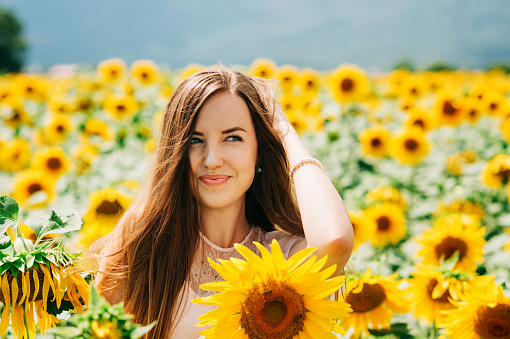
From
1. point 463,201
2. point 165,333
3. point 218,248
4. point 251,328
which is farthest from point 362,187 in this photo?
point 251,328

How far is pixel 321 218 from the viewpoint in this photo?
1.44 m

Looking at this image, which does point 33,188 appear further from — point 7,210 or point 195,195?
point 7,210

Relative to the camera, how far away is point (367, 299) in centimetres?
184

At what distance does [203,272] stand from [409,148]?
258 centimetres

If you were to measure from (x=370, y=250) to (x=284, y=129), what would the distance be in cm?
122

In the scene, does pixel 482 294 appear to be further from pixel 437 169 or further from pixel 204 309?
pixel 437 169

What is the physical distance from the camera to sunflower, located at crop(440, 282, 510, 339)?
150cm

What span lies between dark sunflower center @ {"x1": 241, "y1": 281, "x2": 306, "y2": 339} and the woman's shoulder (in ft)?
1.97

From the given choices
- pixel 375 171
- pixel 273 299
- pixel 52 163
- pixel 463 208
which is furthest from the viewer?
pixel 375 171

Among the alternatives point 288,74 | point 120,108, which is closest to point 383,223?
point 288,74

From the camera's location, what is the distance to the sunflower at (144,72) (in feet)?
19.2

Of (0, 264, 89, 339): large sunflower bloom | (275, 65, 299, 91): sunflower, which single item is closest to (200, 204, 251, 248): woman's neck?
(0, 264, 89, 339): large sunflower bloom

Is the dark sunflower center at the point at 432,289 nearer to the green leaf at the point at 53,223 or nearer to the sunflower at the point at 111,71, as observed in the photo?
the green leaf at the point at 53,223

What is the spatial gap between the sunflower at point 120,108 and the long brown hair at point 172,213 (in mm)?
3090
